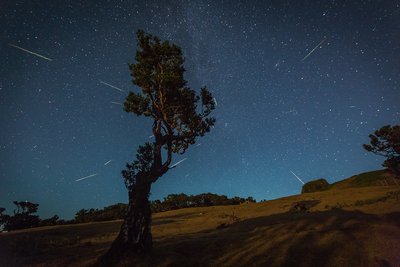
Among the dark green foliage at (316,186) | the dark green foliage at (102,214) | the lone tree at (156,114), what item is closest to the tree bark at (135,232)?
the lone tree at (156,114)

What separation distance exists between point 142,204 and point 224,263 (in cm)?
691

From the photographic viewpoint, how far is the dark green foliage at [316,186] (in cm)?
8969

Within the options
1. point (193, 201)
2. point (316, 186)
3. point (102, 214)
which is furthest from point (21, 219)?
point (316, 186)

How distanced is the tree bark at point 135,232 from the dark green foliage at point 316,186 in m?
78.8

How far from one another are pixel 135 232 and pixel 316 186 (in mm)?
81235

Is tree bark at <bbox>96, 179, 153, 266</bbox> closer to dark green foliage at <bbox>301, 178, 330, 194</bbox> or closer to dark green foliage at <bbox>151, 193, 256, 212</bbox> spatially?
dark green foliage at <bbox>151, 193, 256, 212</bbox>

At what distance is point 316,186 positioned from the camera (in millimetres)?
90438

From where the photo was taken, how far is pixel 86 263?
17.4 m

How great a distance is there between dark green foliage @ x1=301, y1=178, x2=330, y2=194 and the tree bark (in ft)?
258

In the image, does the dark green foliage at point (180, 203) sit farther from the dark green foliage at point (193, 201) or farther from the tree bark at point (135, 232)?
the tree bark at point (135, 232)

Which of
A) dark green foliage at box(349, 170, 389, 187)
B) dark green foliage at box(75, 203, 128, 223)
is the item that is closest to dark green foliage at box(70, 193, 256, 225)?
dark green foliage at box(75, 203, 128, 223)

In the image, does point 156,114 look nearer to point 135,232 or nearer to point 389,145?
point 135,232

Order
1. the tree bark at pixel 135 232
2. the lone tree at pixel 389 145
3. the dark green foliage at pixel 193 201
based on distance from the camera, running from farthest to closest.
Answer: the dark green foliage at pixel 193 201 → the lone tree at pixel 389 145 → the tree bark at pixel 135 232

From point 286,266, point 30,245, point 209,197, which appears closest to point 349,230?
point 286,266
